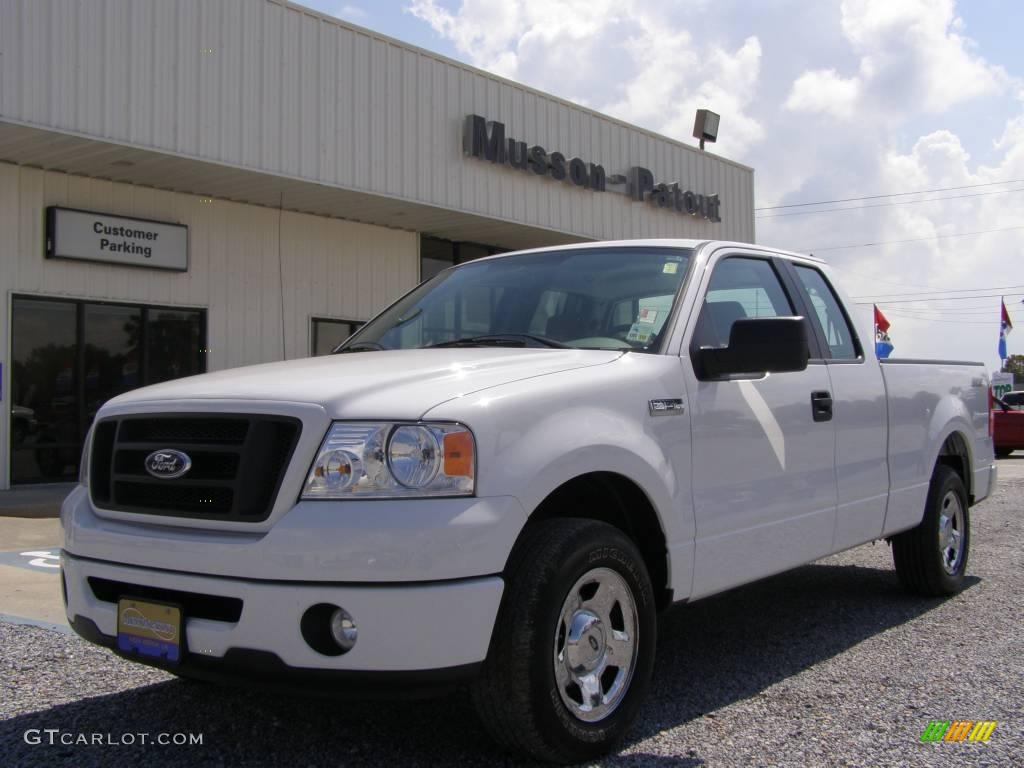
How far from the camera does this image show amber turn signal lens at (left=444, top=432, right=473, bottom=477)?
9.59 feet

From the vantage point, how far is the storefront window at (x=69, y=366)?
12.3 metres

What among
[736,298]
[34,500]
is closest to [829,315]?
[736,298]

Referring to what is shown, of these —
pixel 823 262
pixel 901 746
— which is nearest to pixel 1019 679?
pixel 901 746

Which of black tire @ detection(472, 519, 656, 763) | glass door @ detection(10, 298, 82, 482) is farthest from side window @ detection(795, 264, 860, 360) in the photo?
glass door @ detection(10, 298, 82, 482)

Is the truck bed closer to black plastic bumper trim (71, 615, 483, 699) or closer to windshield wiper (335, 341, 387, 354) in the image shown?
windshield wiper (335, 341, 387, 354)

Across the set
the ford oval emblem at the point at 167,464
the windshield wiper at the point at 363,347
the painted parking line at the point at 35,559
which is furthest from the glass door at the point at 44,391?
the ford oval emblem at the point at 167,464

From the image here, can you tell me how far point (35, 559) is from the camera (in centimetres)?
765

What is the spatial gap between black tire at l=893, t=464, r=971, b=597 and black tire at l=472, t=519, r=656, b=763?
311 cm

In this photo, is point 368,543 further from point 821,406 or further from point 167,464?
point 821,406

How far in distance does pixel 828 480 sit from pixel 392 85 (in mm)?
11689

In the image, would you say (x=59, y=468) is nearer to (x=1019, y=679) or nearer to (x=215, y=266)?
(x=215, y=266)

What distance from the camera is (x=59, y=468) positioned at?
41.8 feet

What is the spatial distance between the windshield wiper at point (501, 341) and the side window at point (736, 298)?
1.92ft

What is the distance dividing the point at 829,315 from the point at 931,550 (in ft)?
5.23
